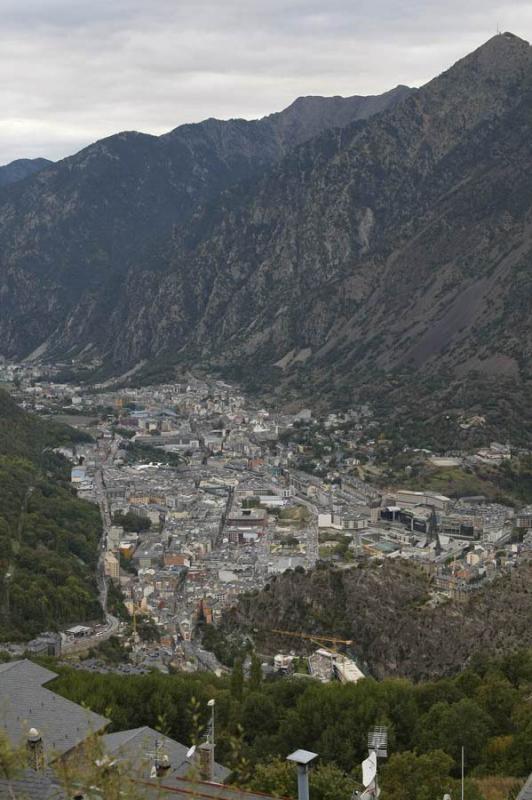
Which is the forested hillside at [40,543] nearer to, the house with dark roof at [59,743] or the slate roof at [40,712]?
the slate roof at [40,712]

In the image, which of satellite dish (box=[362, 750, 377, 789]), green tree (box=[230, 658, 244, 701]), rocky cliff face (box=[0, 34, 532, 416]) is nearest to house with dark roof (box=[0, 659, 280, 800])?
satellite dish (box=[362, 750, 377, 789])

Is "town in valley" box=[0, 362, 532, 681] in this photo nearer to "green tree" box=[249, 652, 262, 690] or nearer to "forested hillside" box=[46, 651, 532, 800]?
"green tree" box=[249, 652, 262, 690]

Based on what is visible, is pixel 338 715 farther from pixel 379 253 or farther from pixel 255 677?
pixel 379 253

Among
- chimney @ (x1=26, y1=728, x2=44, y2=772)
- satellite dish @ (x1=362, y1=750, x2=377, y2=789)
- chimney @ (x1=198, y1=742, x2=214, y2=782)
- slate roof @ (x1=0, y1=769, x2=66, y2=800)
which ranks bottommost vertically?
chimney @ (x1=198, y1=742, x2=214, y2=782)

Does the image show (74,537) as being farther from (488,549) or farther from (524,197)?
(524,197)

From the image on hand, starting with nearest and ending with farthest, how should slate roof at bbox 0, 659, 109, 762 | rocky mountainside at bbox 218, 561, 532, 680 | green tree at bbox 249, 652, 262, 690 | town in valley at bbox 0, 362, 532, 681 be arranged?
1. slate roof at bbox 0, 659, 109, 762
2. green tree at bbox 249, 652, 262, 690
3. rocky mountainside at bbox 218, 561, 532, 680
4. town in valley at bbox 0, 362, 532, 681

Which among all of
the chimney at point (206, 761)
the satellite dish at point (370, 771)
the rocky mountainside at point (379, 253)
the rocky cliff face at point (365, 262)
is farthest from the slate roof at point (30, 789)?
the rocky mountainside at point (379, 253)

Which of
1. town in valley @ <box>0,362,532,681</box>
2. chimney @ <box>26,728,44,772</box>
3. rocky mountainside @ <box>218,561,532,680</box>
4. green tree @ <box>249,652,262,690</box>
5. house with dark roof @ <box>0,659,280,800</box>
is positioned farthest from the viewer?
town in valley @ <box>0,362,532,681</box>
